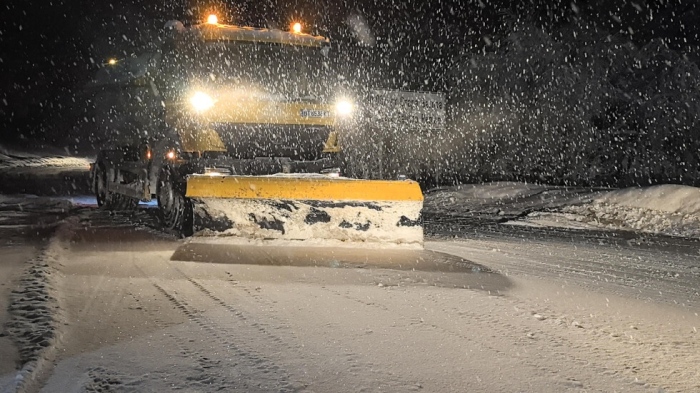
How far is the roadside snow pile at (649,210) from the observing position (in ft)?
33.8

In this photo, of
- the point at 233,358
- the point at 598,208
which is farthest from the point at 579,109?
the point at 233,358

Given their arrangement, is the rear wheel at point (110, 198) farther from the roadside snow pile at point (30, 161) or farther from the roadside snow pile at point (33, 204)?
the roadside snow pile at point (30, 161)

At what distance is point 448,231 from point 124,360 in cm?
680

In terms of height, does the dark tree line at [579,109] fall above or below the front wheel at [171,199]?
above

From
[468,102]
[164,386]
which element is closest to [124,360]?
[164,386]

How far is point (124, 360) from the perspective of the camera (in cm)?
316

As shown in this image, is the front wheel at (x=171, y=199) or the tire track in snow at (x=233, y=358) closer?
the tire track in snow at (x=233, y=358)

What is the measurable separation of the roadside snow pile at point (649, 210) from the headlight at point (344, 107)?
5161 mm

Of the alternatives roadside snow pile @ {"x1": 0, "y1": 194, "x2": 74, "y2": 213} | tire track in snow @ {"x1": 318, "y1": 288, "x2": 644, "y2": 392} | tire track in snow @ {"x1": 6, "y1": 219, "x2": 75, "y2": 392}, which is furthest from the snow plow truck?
roadside snow pile @ {"x1": 0, "y1": 194, "x2": 74, "y2": 213}

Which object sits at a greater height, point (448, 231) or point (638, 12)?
point (638, 12)

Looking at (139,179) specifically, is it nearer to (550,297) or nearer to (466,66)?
(550,297)

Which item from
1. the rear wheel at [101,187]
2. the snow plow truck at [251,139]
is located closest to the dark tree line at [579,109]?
the snow plow truck at [251,139]

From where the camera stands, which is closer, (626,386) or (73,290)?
(626,386)

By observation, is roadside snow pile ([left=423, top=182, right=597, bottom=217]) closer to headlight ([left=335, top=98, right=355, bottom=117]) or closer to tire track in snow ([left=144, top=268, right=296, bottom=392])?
headlight ([left=335, top=98, right=355, bottom=117])
